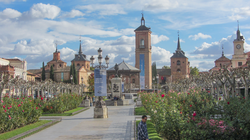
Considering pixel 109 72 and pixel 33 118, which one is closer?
pixel 33 118

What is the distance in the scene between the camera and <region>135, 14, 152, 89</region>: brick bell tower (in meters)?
83.6

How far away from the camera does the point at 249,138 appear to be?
7.19 m

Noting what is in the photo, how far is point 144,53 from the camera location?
8531 centimetres

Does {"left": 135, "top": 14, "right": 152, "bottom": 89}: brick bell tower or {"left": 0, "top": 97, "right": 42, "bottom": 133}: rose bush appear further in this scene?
{"left": 135, "top": 14, "right": 152, "bottom": 89}: brick bell tower

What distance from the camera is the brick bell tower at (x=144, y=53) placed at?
274 feet

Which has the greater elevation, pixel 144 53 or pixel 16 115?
pixel 144 53

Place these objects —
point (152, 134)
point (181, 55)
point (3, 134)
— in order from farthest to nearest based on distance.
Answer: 1. point (181, 55)
2. point (3, 134)
3. point (152, 134)

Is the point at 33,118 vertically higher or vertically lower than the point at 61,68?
lower

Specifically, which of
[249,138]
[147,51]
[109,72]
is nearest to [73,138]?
[249,138]

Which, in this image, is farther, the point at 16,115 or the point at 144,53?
the point at 144,53

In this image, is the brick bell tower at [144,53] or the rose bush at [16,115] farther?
the brick bell tower at [144,53]

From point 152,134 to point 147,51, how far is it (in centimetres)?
7554

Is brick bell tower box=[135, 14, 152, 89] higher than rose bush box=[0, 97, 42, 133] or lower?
higher

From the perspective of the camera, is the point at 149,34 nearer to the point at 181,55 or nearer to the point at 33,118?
the point at 181,55
